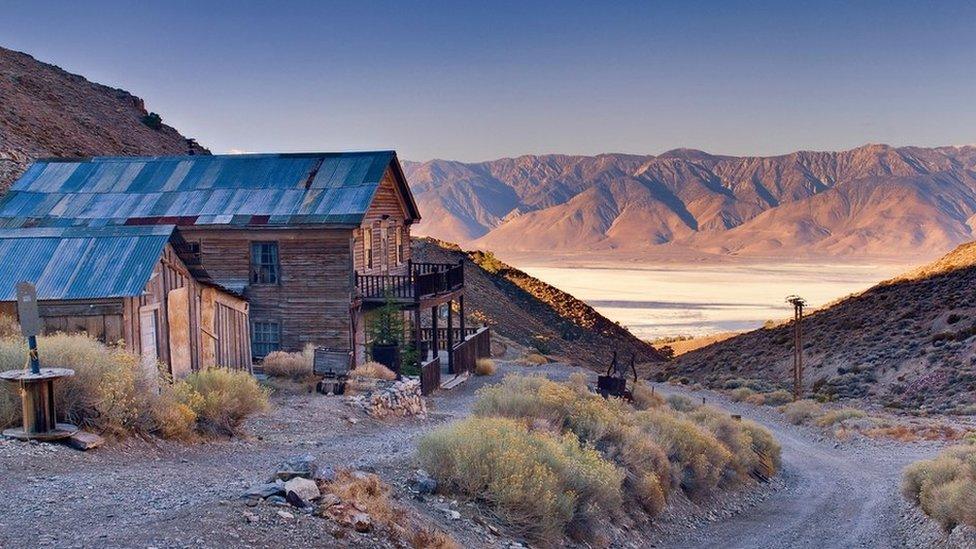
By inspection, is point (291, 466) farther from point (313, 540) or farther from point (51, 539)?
point (51, 539)

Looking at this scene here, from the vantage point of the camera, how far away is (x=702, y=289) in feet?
439

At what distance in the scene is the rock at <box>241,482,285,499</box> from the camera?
913cm

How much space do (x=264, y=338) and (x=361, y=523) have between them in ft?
53.5

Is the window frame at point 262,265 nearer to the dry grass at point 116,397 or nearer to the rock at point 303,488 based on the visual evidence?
the dry grass at point 116,397

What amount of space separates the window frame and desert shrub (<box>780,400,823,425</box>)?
1830 cm

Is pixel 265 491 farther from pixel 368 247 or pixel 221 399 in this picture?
pixel 368 247

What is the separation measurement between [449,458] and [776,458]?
12786mm

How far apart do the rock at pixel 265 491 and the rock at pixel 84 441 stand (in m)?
2.75

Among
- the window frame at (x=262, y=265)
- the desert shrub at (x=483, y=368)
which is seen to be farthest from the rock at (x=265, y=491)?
the desert shrub at (x=483, y=368)

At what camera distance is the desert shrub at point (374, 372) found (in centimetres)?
2084

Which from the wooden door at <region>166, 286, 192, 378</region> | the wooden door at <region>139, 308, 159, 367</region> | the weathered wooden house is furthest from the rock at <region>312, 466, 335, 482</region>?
the weathered wooden house

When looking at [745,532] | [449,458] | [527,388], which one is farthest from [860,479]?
[449,458]

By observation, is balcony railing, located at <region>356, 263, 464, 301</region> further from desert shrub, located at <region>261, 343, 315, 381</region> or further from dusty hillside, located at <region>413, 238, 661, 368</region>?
dusty hillside, located at <region>413, 238, 661, 368</region>

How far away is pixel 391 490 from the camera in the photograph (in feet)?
35.7
